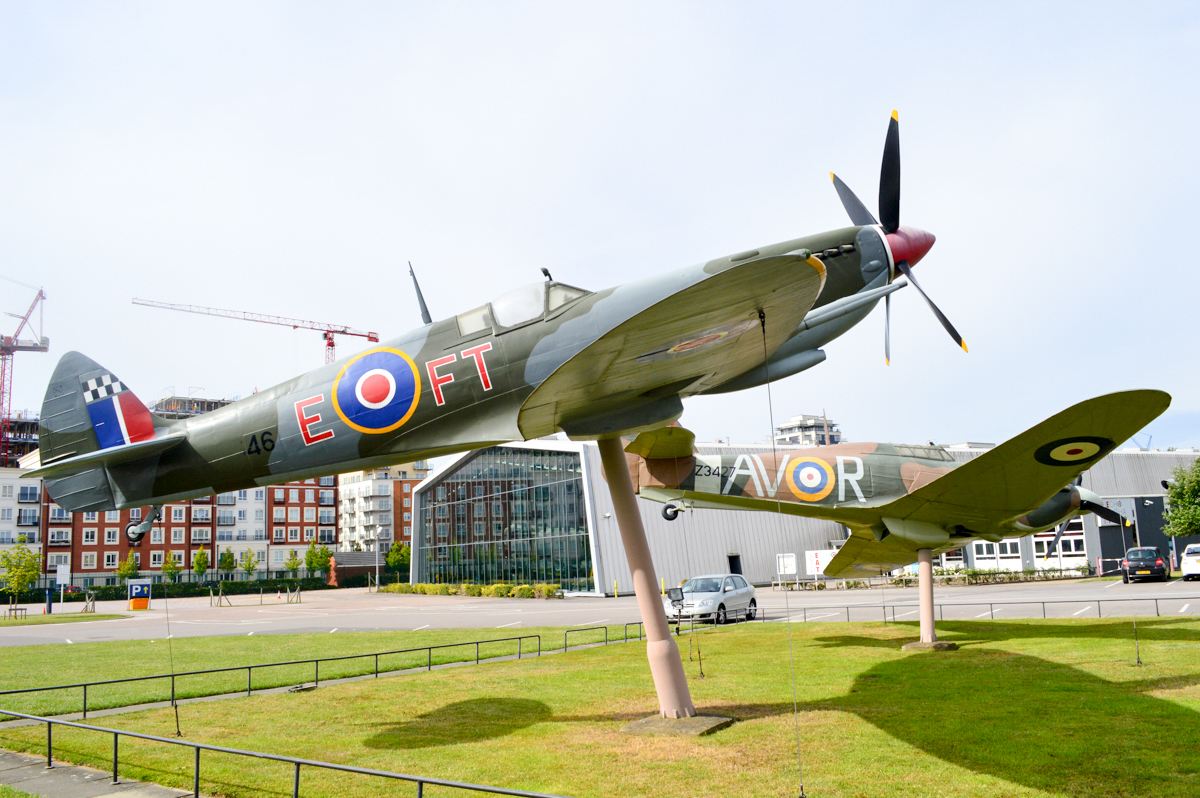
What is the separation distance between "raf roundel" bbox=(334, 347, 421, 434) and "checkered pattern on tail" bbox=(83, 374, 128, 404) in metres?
3.63

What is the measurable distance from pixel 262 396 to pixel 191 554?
98138mm

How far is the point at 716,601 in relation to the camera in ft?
92.7

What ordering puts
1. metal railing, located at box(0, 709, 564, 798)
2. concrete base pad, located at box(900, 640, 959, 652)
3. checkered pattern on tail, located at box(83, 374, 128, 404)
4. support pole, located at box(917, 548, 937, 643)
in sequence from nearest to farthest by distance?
metal railing, located at box(0, 709, 564, 798)
checkered pattern on tail, located at box(83, 374, 128, 404)
concrete base pad, located at box(900, 640, 959, 652)
support pole, located at box(917, 548, 937, 643)

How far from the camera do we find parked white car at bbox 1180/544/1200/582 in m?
38.7

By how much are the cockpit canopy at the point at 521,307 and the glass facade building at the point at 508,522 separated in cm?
4144

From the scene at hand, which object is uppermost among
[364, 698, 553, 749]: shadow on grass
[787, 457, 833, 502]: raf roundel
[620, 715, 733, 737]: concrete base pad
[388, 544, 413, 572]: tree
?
[787, 457, 833, 502]: raf roundel

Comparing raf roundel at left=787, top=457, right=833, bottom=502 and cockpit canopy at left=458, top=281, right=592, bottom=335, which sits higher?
cockpit canopy at left=458, top=281, right=592, bottom=335

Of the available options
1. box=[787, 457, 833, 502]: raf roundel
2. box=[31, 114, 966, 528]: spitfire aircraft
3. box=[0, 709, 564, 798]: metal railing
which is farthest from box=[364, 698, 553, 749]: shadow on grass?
box=[787, 457, 833, 502]: raf roundel

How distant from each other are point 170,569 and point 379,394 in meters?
86.6

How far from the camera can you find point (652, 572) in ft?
35.8

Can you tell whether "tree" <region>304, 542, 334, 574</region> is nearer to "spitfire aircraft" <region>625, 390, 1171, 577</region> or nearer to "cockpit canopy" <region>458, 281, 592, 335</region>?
"spitfire aircraft" <region>625, 390, 1171, 577</region>

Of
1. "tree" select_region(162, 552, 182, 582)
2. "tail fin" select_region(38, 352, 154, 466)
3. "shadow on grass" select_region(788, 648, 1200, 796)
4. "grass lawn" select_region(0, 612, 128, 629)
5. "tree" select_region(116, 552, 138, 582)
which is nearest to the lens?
"shadow on grass" select_region(788, 648, 1200, 796)

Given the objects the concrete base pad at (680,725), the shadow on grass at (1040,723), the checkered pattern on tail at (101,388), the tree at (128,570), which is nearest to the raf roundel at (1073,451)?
the shadow on grass at (1040,723)

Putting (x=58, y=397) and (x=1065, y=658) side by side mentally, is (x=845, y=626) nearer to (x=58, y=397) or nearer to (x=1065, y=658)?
(x=1065, y=658)
